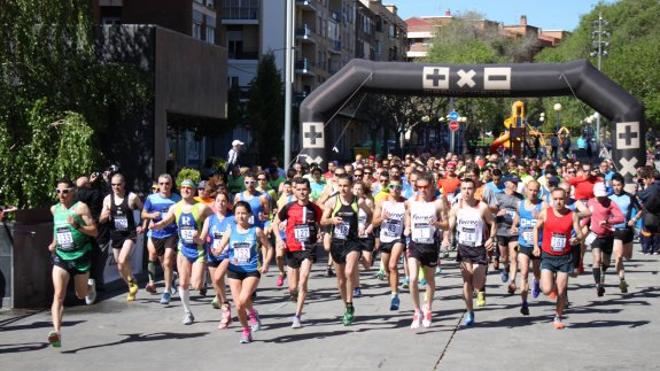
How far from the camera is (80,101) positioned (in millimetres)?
20656

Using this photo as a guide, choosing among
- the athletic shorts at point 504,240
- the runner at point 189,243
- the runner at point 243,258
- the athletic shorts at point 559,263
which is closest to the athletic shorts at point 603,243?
the athletic shorts at point 504,240

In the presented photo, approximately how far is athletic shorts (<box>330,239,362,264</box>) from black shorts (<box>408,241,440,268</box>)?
0.75m

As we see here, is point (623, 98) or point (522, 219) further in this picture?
point (623, 98)

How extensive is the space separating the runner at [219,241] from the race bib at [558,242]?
3.60m

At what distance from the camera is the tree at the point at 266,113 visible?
49.1m

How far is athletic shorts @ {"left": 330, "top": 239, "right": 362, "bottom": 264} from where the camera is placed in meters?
12.9

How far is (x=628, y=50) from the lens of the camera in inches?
2729

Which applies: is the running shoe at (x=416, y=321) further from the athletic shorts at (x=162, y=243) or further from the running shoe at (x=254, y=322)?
the athletic shorts at (x=162, y=243)

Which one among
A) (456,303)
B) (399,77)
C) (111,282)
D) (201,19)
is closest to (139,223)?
(111,282)

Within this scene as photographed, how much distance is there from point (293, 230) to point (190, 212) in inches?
60.1

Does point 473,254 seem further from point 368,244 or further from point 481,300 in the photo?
point 368,244

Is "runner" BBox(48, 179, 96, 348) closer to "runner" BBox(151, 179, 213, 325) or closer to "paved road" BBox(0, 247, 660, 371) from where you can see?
"paved road" BBox(0, 247, 660, 371)

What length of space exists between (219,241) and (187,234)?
1.29 meters

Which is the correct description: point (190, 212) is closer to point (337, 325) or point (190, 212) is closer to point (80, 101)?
point (337, 325)
